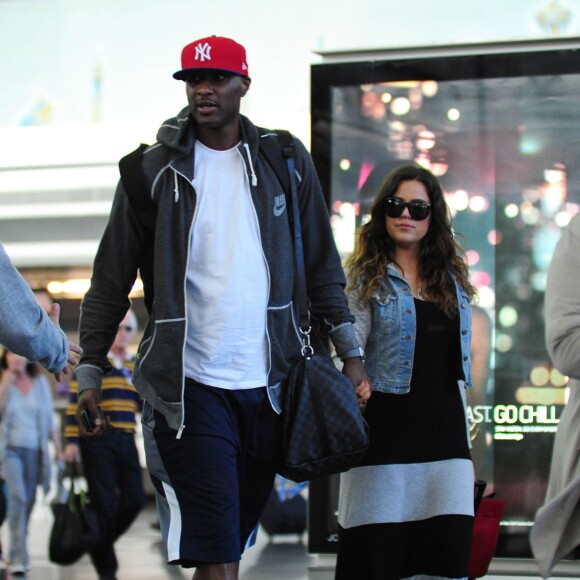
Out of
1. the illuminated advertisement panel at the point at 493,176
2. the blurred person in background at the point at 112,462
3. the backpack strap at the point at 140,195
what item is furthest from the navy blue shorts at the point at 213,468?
the blurred person in background at the point at 112,462

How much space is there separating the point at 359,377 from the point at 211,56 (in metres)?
1.15

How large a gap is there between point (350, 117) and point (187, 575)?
3.30 meters

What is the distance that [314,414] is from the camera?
3.94 metres

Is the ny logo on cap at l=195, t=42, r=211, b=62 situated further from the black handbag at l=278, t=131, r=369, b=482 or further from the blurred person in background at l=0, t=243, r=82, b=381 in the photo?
the blurred person in background at l=0, t=243, r=82, b=381

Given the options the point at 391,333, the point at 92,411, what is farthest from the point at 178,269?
the point at 391,333

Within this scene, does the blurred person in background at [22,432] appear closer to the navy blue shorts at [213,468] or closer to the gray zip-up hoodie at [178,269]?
the gray zip-up hoodie at [178,269]

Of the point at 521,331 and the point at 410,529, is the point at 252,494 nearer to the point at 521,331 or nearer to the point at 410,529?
the point at 410,529

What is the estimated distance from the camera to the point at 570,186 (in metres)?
6.24

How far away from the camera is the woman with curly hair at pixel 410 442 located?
452cm

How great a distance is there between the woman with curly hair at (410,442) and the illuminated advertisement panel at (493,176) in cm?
158

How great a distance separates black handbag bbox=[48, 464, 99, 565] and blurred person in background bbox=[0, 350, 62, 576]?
90 centimetres

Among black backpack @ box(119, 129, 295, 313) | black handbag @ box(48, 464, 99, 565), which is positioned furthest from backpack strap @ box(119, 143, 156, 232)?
black handbag @ box(48, 464, 99, 565)

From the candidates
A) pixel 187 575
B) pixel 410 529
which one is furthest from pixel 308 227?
pixel 187 575

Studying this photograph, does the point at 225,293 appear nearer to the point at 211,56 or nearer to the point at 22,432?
the point at 211,56
